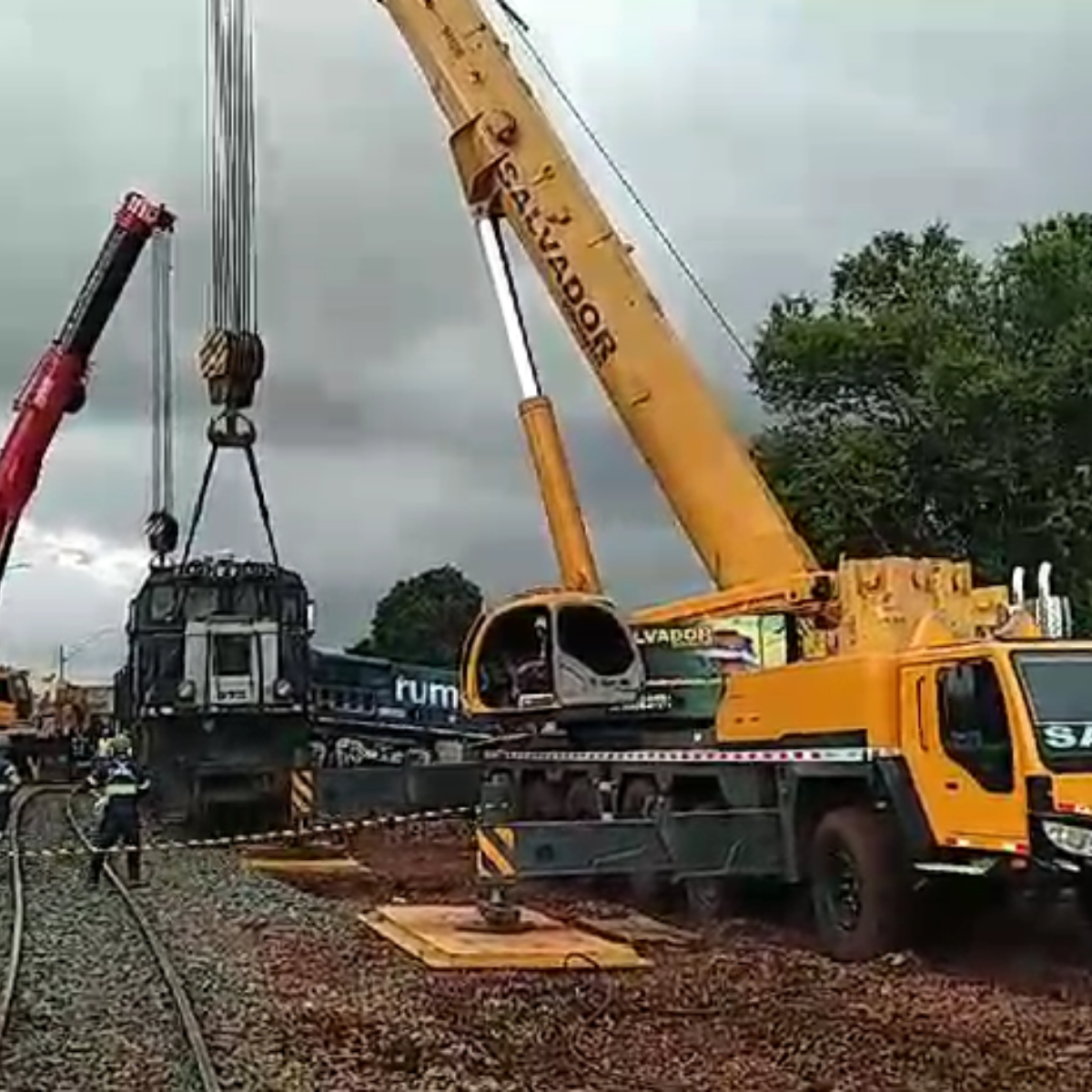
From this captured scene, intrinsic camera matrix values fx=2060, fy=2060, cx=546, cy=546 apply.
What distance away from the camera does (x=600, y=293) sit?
59.1ft

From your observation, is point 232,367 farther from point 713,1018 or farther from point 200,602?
point 713,1018

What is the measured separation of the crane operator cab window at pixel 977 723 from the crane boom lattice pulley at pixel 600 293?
323cm

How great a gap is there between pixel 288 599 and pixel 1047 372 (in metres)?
12.9

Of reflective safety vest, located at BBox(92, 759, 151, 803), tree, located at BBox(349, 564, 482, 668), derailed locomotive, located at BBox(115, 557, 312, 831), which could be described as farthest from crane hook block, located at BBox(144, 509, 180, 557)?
tree, located at BBox(349, 564, 482, 668)

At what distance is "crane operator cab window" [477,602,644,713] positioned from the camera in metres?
17.4

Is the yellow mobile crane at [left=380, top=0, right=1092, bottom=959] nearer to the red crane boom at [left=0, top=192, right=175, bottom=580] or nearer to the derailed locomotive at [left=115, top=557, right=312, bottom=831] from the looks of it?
the derailed locomotive at [left=115, top=557, right=312, bottom=831]

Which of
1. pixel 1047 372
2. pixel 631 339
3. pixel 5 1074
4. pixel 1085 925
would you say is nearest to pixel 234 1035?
pixel 5 1074

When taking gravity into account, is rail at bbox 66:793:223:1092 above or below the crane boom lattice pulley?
below

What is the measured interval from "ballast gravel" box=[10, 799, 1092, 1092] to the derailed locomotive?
901 cm

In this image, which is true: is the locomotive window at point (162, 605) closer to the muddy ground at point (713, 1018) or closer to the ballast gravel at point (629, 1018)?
the ballast gravel at point (629, 1018)

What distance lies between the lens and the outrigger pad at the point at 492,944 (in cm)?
1304

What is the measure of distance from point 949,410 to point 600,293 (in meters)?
14.9

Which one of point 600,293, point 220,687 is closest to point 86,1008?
point 600,293

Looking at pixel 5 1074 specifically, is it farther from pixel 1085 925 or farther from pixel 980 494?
pixel 980 494
